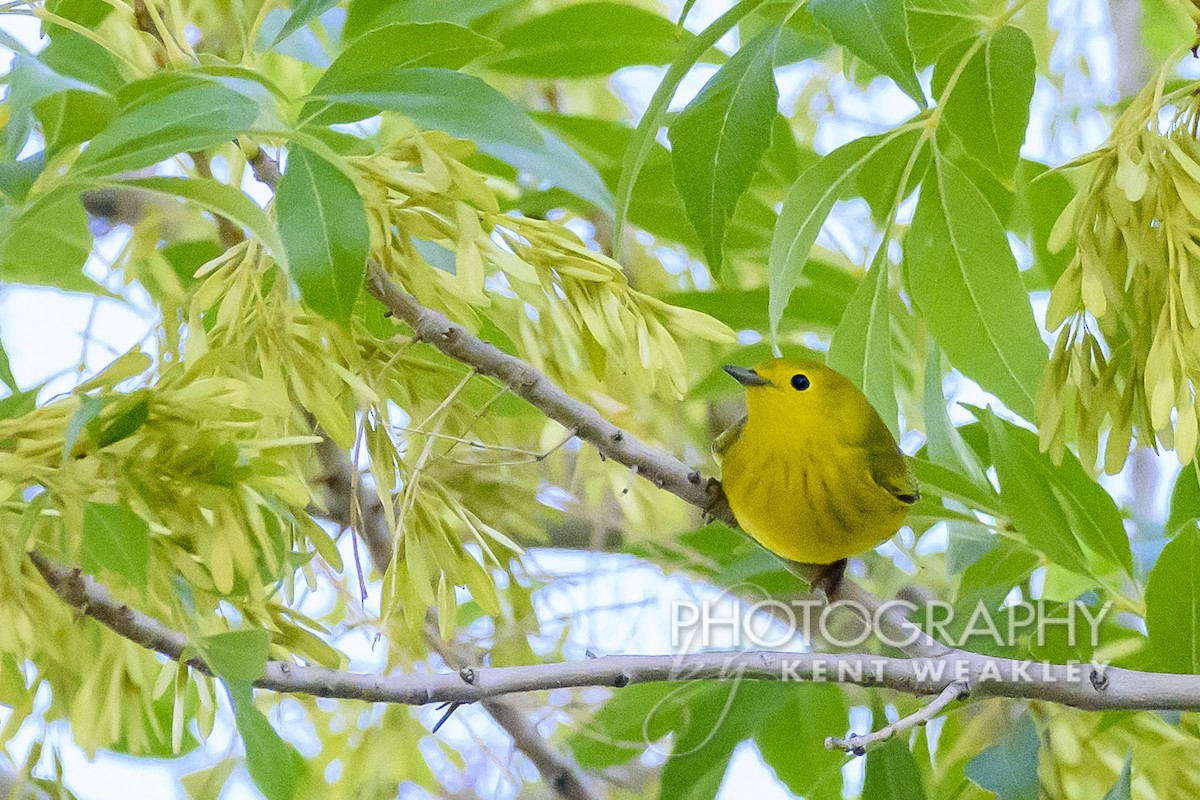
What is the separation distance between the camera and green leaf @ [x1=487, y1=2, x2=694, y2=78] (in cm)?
77

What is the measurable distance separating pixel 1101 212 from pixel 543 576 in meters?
0.42

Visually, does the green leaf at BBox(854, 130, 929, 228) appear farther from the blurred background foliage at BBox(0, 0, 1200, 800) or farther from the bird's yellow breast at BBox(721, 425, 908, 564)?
the bird's yellow breast at BBox(721, 425, 908, 564)

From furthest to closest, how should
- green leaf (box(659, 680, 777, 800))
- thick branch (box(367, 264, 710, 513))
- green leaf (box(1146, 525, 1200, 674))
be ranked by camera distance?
green leaf (box(659, 680, 777, 800)), green leaf (box(1146, 525, 1200, 674)), thick branch (box(367, 264, 710, 513))

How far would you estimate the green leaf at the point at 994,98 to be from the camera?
65cm

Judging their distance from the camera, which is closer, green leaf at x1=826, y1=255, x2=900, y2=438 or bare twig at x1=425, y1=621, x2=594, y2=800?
green leaf at x1=826, y1=255, x2=900, y2=438

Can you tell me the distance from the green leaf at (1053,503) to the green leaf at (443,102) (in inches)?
12.4

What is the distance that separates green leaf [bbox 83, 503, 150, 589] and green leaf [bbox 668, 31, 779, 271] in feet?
0.94

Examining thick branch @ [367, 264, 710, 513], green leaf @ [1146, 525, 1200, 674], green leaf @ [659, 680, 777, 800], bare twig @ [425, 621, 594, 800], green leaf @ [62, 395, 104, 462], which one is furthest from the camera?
bare twig @ [425, 621, 594, 800]

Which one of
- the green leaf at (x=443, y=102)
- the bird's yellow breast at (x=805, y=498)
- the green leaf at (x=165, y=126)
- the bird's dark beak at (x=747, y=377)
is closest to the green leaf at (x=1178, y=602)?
the bird's yellow breast at (x=805, y=498)

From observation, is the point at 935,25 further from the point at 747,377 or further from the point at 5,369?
the point at 5,369

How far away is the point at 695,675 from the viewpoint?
56 cm

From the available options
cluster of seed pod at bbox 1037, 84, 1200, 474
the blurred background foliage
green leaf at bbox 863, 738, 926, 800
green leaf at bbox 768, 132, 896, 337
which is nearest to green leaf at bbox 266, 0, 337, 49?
the blurred background foliage

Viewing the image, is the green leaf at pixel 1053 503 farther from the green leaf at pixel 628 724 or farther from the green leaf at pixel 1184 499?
the green leaf at pixel 628 724

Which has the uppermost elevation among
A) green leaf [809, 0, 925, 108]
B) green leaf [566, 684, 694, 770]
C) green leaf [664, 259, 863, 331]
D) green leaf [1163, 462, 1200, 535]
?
green leaf [809, 0, 925, 108]
